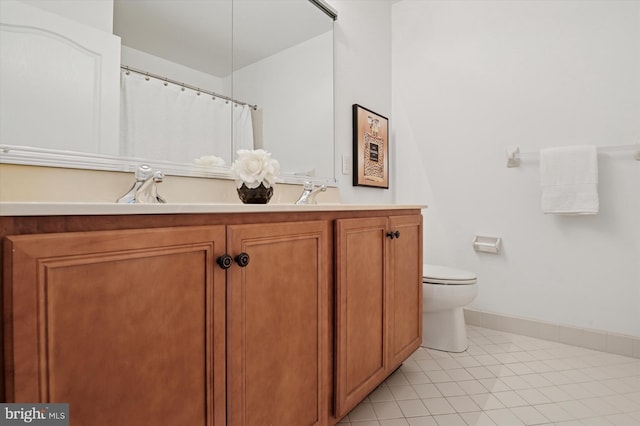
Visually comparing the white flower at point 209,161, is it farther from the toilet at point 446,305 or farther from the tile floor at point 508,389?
the toilet at point 446,305

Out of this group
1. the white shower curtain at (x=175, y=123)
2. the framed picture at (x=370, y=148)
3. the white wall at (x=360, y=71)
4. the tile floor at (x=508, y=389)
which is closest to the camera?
the white shower curtain at (x=175, y=123)

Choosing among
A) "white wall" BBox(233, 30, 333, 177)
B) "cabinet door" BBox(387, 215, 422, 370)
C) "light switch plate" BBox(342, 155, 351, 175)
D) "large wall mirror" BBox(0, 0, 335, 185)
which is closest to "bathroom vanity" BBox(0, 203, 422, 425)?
"cabinet door" BBox(387, 215, 422, 370)

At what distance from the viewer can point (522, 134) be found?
6.98ft

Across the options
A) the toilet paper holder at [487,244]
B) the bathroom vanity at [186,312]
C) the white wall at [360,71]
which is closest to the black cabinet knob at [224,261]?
the bathroom vanity at [186,312]

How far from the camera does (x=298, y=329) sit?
0.91m

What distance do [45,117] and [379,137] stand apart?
6.44 ft

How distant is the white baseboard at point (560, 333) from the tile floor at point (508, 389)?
45mm

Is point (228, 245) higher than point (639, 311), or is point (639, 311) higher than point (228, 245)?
point (228, 245)

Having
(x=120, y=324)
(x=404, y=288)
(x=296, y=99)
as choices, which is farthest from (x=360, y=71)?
(x=120, y=324)

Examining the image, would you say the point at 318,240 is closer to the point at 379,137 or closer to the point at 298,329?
the point at 298,329

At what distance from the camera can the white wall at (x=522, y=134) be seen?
185 cm

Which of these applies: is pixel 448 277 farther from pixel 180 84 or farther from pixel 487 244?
pixel 180 84

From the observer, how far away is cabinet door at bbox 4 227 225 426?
472 mm

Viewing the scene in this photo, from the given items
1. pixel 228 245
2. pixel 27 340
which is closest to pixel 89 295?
pixel 27 340
